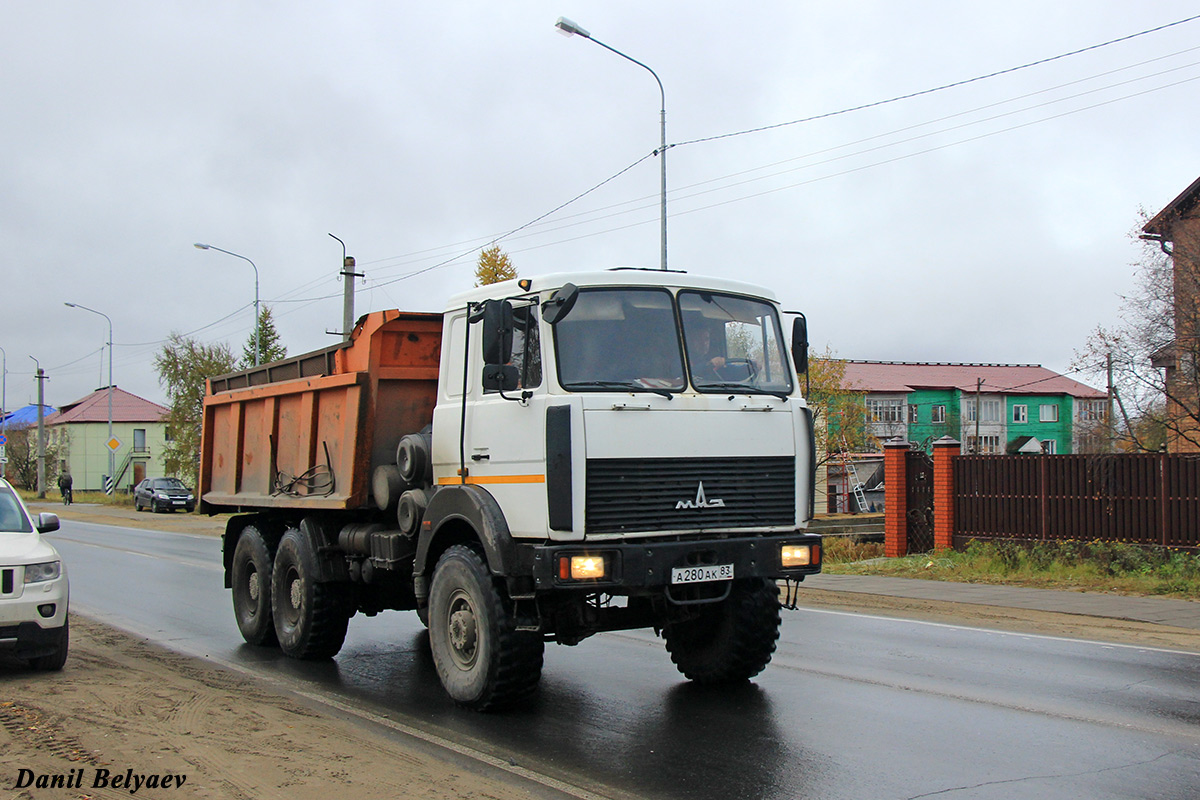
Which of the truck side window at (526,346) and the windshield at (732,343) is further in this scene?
the windshield at (732,343)

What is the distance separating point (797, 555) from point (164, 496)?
42826 millimetres

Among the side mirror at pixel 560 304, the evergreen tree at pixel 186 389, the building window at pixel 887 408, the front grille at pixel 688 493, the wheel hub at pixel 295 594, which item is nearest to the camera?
the front grille at pixel 688 493

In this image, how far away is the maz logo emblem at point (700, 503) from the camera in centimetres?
679

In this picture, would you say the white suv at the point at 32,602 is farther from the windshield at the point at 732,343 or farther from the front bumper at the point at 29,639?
the windshield at the point at 732,343

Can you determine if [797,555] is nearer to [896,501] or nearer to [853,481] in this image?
[896,501]

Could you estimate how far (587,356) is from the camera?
680 centimetres

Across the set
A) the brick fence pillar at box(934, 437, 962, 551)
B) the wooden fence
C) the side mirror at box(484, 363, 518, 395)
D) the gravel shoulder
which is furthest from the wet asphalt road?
the brick fence pillar at box(934, 437, 962, 551)

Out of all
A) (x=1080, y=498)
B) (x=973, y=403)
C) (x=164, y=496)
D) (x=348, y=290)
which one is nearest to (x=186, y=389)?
(x=164, y=496)

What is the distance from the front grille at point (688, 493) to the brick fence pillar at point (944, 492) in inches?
480

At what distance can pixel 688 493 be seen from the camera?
22.4ft

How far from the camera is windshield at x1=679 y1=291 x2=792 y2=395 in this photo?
23.5ft

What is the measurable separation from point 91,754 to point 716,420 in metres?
4.08

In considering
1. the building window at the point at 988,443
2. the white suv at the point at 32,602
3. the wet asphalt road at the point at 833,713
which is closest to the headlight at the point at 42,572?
the white suv at the point at 32,602

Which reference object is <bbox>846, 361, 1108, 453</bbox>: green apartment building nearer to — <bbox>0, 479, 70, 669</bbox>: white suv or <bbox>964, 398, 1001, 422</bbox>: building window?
<bbox>964, 398, 1001, 422</bbox>: building window
